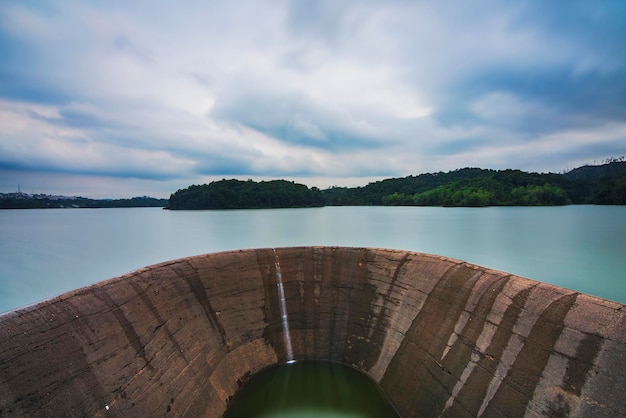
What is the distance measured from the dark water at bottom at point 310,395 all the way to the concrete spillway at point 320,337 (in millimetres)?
251

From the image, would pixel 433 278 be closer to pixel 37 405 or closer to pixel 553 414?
pixel 553 414

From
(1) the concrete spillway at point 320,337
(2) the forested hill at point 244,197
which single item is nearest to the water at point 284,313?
(1) the concrete spillway at point 320,337

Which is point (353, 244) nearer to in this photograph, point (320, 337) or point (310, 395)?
point (320, 337)

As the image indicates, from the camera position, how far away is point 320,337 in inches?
332

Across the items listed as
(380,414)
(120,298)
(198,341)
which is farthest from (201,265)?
(380,414)

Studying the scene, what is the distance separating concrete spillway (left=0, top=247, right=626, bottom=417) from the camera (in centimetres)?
398

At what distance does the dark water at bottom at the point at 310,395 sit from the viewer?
20.3 feet

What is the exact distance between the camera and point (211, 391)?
6.13 m

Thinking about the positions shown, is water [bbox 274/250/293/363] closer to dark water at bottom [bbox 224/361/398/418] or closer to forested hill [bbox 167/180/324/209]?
dark water at bottom [bbox 224/361/398/418]

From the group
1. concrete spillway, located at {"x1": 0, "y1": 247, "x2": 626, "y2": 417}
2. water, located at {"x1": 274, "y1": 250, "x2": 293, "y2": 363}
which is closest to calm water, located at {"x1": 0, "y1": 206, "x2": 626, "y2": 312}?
concrete spillway, located at {"x1": 0, "y1": 247, "x2": 626, "y2": 417}

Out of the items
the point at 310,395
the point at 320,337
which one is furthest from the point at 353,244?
the point at 310,395

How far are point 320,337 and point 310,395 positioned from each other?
5.78ft

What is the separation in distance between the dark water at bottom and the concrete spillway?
0.25 metres

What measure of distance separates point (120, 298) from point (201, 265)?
2.49 metres
